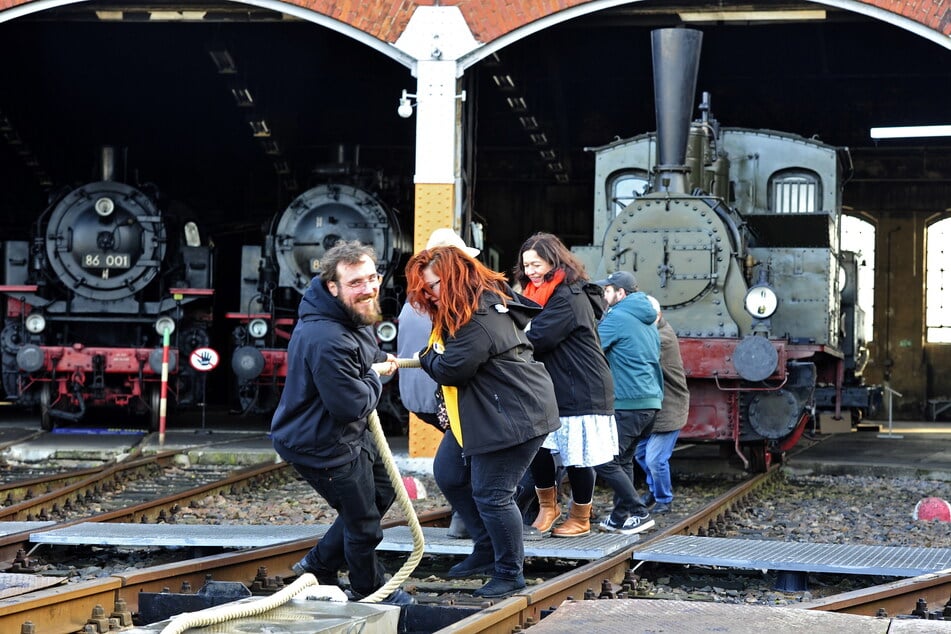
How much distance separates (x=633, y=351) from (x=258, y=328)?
29.6 ft

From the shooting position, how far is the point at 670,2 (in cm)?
1298

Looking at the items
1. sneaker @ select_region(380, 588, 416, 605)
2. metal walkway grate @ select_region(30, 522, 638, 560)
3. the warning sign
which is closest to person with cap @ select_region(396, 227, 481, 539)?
metal walkway grate @ select_region(30, 522, 638, 560)

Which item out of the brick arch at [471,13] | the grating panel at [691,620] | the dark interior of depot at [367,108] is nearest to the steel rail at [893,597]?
the grating panel at [691,620]

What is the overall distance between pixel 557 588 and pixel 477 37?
7884mm

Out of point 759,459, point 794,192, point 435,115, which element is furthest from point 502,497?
point 794,192

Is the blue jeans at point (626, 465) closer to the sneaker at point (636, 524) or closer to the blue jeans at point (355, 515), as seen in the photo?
the sneaker at point (636, 524)

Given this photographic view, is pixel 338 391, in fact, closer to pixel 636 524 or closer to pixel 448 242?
pixel 448 242

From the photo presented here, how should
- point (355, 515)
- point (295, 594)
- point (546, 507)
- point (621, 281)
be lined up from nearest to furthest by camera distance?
point (295, 594) < point (355, 515) < point (546, 507) < point (621, 281)

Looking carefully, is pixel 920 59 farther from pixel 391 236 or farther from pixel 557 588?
pixel 557 588

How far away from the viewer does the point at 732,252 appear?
11641 millimetres

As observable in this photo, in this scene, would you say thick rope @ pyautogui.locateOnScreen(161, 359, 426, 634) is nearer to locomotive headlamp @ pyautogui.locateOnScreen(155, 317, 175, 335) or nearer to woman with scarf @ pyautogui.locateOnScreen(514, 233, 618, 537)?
woman with scarf @ pyautogui.locateOnScreen(514, 233, 618, 537)

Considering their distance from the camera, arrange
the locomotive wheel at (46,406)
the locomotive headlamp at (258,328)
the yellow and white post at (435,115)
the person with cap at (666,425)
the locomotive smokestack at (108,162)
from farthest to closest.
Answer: the locomotive smokestack at (108,162) → the locomotive headlamp at (258,328) → the locomotive wheel at (46,406) → the yellow and white post at (435,115) → the person with cap at (666,425)

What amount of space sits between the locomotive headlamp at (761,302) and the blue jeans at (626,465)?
9.84ft

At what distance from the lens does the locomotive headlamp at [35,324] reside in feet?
54.4
